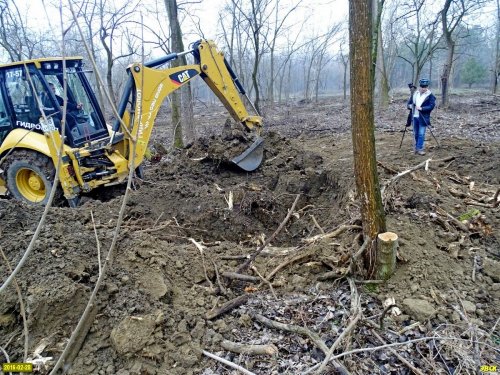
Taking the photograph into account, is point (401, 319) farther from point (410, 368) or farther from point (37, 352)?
point (37, 352)

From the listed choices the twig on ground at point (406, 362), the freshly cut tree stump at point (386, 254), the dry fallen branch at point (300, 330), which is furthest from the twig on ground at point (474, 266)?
the dry fallen branch at point (300, 330)

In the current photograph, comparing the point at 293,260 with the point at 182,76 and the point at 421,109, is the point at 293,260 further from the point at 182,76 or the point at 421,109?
the point at 421,109

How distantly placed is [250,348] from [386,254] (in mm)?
1541

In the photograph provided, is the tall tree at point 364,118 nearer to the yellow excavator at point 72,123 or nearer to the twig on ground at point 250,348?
the twig on ground at point 250,348

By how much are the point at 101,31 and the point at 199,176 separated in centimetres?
1092

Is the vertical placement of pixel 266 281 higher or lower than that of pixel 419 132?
lower

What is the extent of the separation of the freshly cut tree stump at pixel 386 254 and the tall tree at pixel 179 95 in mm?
6752

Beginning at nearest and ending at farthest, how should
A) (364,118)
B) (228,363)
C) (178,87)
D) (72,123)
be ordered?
(228,363) → (364,118) → (72,123) → (178,87)

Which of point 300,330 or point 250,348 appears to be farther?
point 300,330

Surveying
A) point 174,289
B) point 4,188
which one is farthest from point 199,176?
point 174,289

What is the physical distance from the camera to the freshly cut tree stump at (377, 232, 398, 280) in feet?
10.5

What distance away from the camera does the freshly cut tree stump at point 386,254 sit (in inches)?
126

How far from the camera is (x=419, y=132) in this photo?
7.89 metres

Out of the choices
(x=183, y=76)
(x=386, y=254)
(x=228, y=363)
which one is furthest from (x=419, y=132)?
(x=228, y=363)
